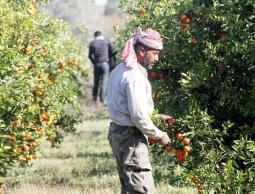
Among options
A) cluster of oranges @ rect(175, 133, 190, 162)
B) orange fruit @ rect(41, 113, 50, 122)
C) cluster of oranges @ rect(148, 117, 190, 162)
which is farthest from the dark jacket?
cluster of oranges @ rect(175, 133, 190, 162)

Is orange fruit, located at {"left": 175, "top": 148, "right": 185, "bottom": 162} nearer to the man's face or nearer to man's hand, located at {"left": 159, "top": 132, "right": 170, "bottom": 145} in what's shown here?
man's hand, located at {"left": 159, "top": 132, "right": 170, "bottom": 145}

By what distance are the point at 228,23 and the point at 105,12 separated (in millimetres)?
42683

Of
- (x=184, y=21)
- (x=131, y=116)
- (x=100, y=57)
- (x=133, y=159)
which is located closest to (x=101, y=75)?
(x=100, y=57)

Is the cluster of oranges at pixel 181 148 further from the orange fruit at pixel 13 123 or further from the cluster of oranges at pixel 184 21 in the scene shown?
the orange fruit at pixel 13 123

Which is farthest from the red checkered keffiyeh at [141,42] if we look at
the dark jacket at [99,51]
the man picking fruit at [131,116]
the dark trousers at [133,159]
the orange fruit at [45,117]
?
the dark jacket at [99,51]

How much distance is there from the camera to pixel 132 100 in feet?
16.5

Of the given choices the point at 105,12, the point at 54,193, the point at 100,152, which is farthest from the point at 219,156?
the point at 105,12

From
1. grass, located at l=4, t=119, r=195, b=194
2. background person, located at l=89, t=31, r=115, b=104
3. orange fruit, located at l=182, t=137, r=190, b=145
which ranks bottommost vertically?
grass, located at l=4, t=119, r=195, b=194

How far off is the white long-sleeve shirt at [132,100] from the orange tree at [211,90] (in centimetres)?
41

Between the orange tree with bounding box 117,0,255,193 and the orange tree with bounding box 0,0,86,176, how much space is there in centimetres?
147

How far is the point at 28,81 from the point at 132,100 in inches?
62.7

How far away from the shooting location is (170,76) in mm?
7676

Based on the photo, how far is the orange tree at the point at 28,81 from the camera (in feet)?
18.4

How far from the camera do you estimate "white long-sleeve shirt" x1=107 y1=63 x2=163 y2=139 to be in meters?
5.03
